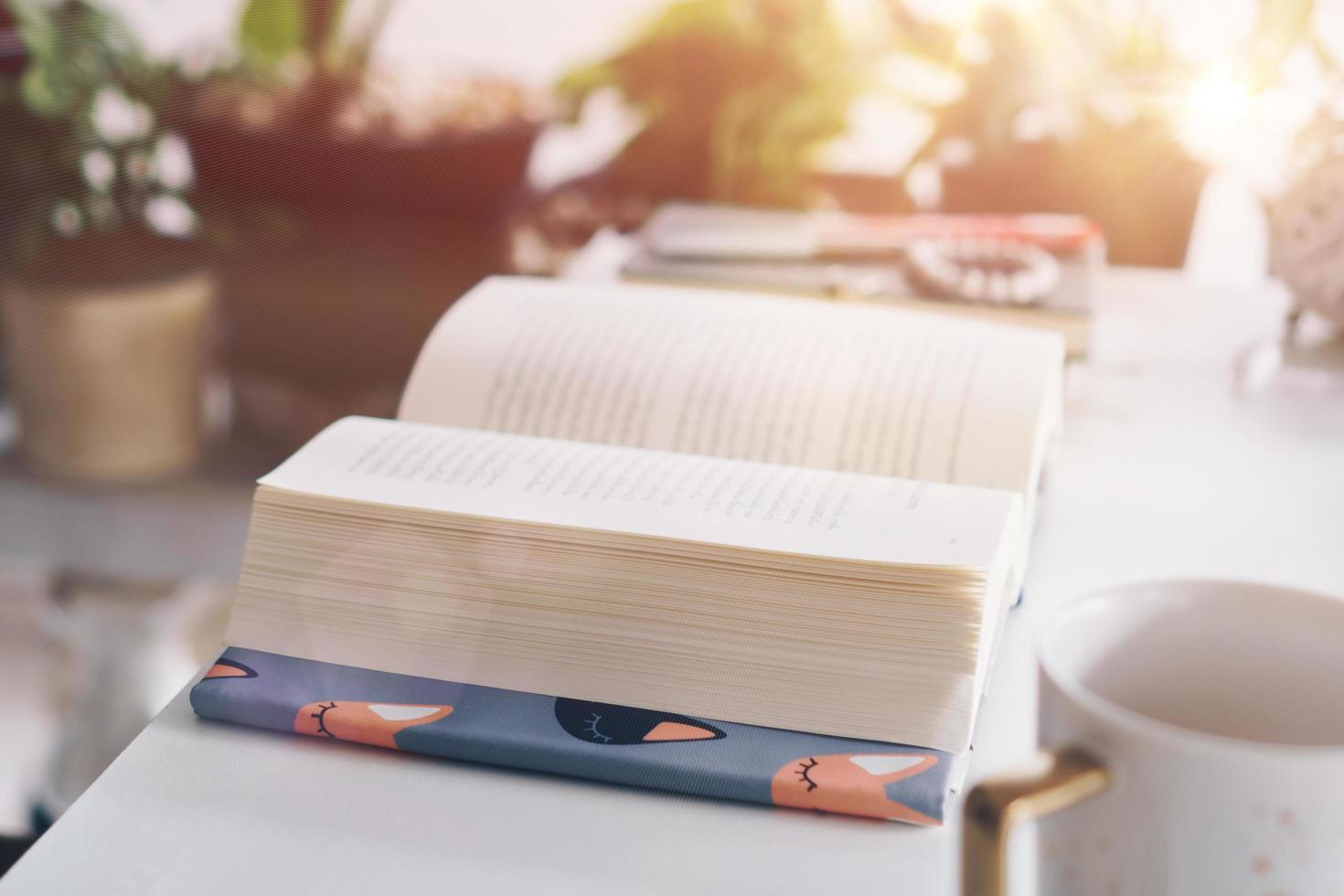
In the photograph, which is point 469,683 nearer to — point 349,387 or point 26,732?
point 349,387

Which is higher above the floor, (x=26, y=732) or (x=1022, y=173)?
(x=1022, y=173)

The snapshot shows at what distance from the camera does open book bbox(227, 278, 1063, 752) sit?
34 centimetres

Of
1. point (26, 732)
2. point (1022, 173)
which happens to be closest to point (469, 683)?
point (1022, 173)

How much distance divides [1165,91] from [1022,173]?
113mm

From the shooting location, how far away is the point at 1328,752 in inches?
9.3

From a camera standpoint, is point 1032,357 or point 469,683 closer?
point 469,683

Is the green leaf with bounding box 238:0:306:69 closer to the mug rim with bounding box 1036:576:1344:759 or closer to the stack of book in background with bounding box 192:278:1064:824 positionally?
the stack of book in background with bounding box 192:278:1064:824

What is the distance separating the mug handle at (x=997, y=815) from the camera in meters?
0.22

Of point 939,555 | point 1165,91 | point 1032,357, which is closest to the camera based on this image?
point 939,555

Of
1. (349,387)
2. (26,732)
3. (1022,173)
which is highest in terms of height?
(1022,173)

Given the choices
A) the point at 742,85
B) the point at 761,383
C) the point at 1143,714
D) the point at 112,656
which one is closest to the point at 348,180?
the point at 742,85

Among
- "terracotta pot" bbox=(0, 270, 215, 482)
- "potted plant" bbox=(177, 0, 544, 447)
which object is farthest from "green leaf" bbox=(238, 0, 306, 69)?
"terracotta pot" bbox=(0, 270, 215, 482)

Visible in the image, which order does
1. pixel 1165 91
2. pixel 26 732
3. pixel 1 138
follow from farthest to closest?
pixel 26 732 → pixel 1 138 → pixel 1165 91

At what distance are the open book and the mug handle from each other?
0.33ft
